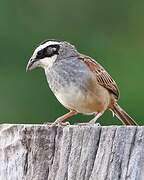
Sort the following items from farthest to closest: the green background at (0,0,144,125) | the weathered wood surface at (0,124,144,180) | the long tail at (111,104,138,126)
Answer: the green background at (0,0,144,125) < the long tail at (111,104,138,126) < the weathered wood surface at (0,124,144,180)

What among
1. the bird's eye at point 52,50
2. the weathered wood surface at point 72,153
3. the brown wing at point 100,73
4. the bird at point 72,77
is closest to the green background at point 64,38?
the brown wing at point 100,73

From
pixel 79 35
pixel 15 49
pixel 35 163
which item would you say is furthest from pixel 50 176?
pixel 79 35

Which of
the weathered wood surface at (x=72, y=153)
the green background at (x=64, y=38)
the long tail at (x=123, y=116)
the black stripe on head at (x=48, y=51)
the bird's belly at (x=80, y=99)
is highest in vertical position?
the black stripe on head at (x=48, y=51)

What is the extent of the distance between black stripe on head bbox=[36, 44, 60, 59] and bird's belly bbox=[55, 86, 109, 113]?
283 mm

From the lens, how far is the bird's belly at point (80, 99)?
813 cm

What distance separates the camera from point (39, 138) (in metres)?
5.93

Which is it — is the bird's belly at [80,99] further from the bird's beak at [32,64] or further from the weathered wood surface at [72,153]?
the weathered wood surface at [72,153]

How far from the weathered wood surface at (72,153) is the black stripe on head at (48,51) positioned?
1.99 m

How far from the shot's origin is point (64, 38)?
20.8 m

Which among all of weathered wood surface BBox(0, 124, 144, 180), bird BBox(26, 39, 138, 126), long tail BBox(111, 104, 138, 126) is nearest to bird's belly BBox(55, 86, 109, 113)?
bird BBox(26, 39, 138, 126)

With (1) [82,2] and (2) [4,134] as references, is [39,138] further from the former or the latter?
(1) [82,2]

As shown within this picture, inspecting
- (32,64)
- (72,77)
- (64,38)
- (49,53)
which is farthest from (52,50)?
(64,38)

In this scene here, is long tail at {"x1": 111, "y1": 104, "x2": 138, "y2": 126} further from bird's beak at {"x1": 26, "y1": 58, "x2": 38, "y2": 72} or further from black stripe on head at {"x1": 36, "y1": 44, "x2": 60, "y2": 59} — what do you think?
bird's beak at {"x1": 26, "y1": 58, "x2": 38, "y2": 72}

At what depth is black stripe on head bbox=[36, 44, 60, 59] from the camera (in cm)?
802
